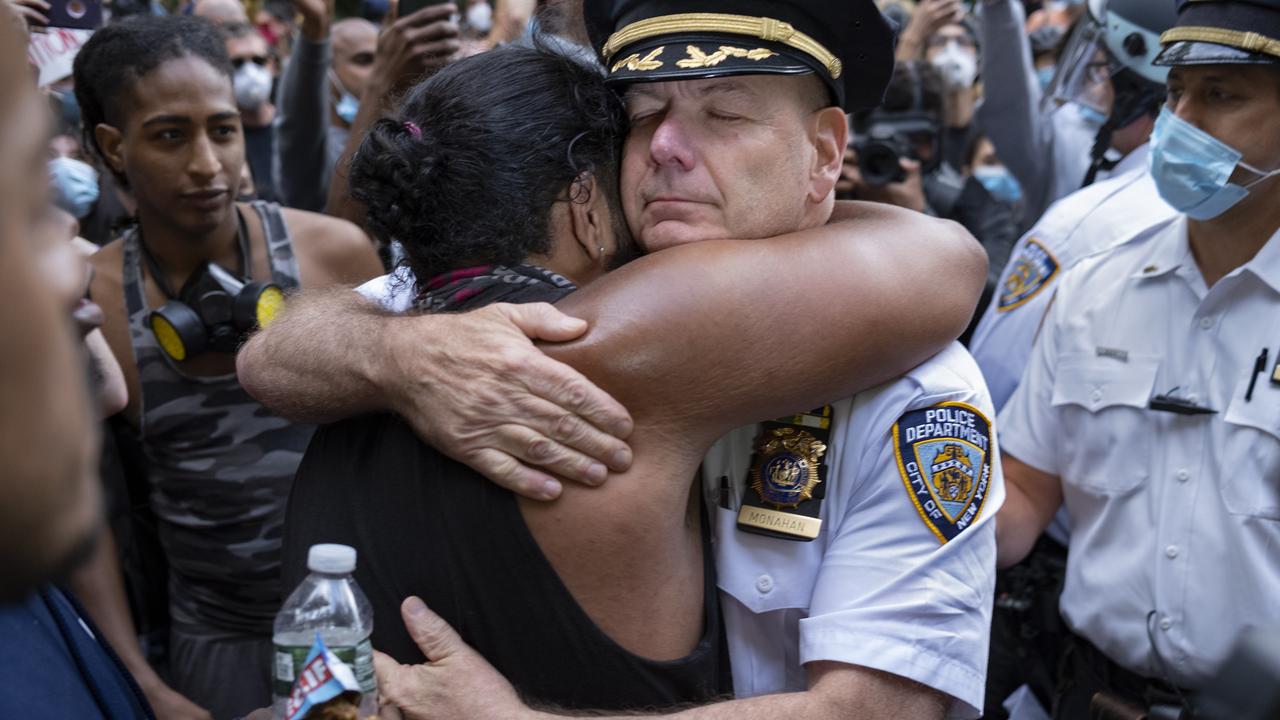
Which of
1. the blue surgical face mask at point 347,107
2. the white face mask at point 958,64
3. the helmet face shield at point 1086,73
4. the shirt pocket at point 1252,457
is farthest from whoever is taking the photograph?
the white face mask at point 958,64

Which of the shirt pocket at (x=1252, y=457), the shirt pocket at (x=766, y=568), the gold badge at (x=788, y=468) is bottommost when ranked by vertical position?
the shirt pocket at (x=1252, y=457)

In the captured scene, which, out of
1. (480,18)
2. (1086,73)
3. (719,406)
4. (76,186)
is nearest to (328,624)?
(719,406)

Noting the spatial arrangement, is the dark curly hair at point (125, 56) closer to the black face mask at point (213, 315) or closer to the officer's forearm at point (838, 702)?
the black face mask at point (213, 315)

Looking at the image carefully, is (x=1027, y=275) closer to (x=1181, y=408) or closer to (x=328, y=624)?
(x=1181, y=408)

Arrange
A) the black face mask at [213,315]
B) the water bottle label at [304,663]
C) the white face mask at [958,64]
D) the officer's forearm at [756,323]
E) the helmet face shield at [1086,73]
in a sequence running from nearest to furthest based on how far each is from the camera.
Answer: the water bottle label at [304,663]
the officer's forearm at [756,323]
the black face mask at [213,315]
the helmet face shield at [1086,73]
the white face mask at [958,64]

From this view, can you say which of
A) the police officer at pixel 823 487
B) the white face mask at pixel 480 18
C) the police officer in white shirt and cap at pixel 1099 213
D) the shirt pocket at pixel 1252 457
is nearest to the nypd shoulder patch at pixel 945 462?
A: the police officer at pixel 823 487

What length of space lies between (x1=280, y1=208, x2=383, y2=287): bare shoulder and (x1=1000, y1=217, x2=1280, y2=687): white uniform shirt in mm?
1900

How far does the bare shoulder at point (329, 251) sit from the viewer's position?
3.39 metres

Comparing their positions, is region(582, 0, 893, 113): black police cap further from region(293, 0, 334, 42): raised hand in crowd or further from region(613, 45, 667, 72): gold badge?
region(293, 0, 334, 42): raised hand in crowd

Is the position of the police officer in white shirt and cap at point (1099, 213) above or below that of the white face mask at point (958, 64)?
above

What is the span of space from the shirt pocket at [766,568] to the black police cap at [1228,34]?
4.80ft

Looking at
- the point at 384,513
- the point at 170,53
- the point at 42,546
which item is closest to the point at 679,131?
the point at 384,513

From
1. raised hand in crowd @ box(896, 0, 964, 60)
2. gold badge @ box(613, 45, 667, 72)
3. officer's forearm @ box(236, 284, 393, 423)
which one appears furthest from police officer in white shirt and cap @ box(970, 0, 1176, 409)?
officer's forearm @ box(236, 284, 393, 423)

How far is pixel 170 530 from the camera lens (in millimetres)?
3240
